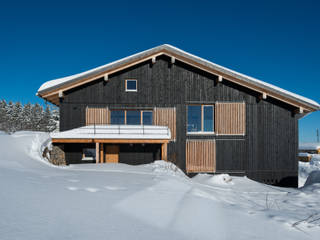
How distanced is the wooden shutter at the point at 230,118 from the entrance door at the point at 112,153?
6.01m

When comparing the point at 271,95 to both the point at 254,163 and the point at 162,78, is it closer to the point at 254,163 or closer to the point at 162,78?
the point at 254,163

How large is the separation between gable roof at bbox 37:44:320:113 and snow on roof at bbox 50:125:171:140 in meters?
2.67

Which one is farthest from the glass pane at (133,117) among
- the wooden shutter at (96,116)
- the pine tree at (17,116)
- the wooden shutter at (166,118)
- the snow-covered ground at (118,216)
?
the pine tree at (17,116)

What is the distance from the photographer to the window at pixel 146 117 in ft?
39.5

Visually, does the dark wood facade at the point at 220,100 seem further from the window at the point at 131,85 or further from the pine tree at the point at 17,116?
the pine tree at the point at 17,116

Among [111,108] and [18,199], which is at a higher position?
[111,108]

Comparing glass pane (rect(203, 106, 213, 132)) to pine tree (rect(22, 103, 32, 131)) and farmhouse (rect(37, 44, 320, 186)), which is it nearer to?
farmhouse (rect(37, 44, 320, 186))

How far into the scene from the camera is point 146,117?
39.7 feet

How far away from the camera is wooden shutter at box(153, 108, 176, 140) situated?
11891mm

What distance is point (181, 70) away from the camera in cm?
1220

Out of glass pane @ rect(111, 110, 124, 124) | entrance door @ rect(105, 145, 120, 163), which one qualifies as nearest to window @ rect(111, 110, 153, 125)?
glass pane @ rect(111, 110, 124, 124)

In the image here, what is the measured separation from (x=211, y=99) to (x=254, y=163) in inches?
177

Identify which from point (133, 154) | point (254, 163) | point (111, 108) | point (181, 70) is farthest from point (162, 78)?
point (254, 163)

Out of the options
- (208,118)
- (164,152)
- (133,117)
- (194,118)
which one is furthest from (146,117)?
(208,118)
